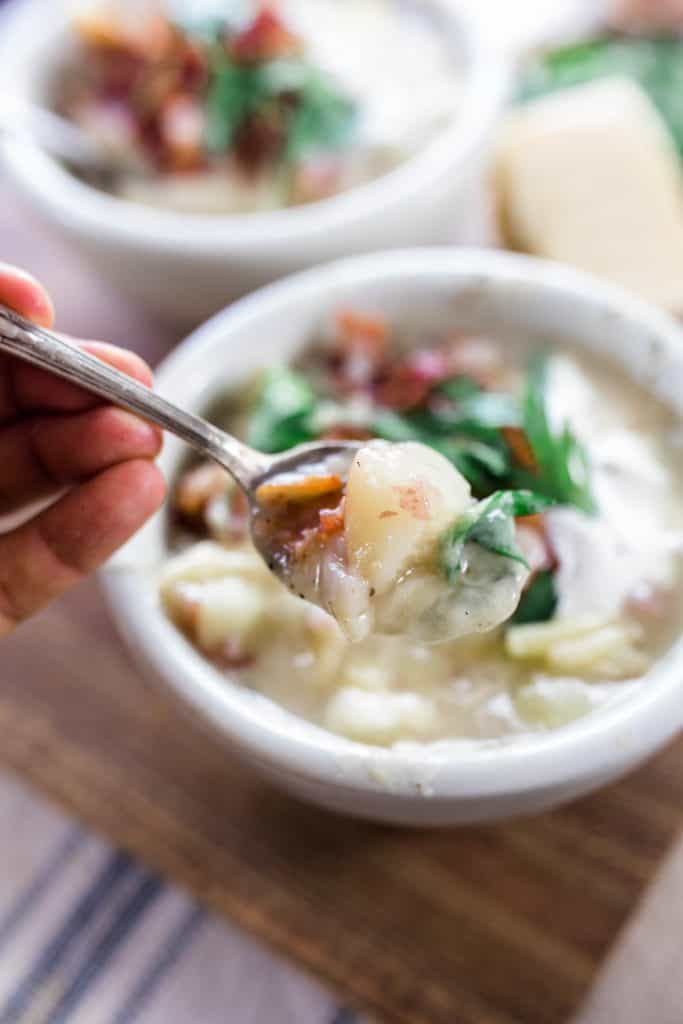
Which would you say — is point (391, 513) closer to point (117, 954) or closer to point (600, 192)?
point (117, 954)

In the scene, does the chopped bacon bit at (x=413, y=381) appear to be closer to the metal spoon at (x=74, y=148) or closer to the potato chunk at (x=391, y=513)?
the potato chunk at (x=391, y=513)

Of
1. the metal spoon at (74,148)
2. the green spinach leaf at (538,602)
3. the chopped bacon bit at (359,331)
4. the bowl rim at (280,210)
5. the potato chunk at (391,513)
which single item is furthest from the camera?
the metal spoon at (74,148)

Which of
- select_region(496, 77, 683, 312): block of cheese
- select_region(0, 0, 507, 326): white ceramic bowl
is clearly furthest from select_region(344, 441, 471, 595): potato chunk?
select_region(496, 77, 683, 312): block of cheese

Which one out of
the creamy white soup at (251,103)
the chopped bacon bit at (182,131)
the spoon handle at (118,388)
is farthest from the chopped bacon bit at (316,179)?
the spoon handle at (118,388)

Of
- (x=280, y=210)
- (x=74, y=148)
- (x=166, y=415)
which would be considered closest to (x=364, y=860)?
(x=166, y=415)

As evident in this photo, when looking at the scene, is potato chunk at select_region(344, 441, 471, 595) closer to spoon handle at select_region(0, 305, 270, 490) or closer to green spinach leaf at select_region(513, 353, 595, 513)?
spoon handle at select_region(0, 305, 270, 490)

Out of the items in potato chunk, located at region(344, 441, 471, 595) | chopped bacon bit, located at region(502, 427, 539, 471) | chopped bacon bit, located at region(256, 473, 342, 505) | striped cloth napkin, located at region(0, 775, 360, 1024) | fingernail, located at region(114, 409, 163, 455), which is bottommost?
striped cloth napkin, located at region(0, 775, 360, 1024)
